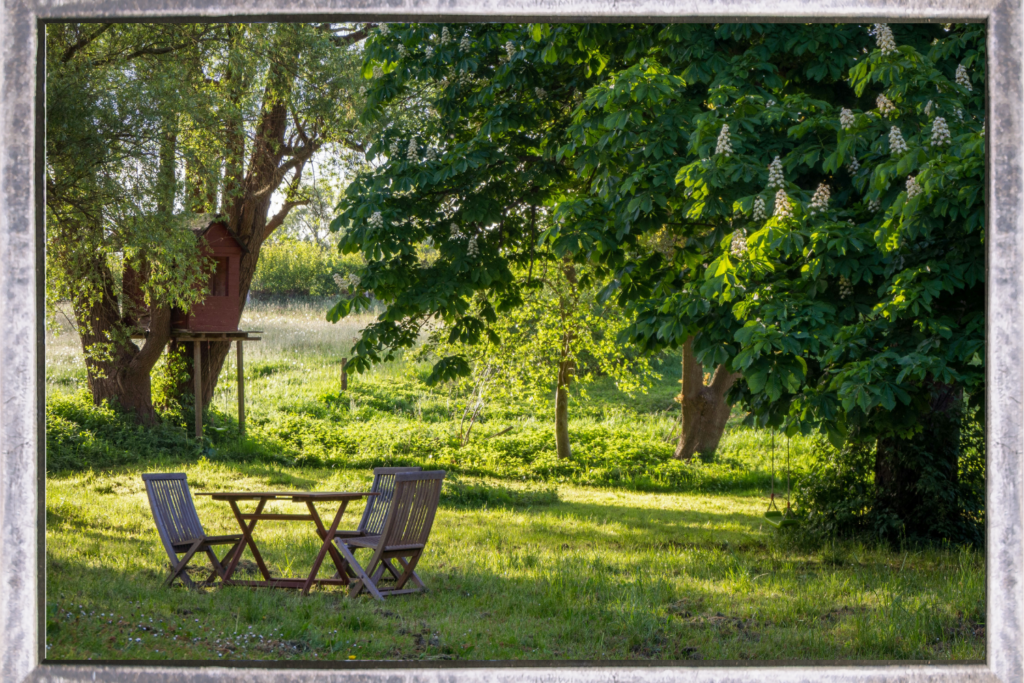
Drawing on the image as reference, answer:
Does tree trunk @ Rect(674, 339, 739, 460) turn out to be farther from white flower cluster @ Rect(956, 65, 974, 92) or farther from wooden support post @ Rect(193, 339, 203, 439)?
wooden support post @ Rect(193, 339, 203, 439)

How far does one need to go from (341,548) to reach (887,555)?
3.94 m

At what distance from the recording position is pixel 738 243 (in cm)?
426

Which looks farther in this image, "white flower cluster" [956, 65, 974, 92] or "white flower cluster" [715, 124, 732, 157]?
"white flower cluster" [715, 124, 732, 157]

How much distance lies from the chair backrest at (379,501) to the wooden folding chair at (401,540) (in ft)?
0.24

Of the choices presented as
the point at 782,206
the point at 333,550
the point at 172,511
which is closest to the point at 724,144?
the point at 782,206

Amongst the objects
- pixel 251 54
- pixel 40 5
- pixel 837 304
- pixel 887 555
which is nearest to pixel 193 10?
pixel 40 5

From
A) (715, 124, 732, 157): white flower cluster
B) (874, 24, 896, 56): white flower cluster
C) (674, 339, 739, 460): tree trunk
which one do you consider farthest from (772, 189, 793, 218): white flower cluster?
(674, 339, 739, 460): tree trunk

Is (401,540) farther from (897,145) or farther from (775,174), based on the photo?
(897,145)

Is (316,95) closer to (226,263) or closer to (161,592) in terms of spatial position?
(226,263)

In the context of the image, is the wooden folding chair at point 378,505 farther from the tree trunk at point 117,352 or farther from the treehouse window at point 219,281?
the treehouse window at point 219,281

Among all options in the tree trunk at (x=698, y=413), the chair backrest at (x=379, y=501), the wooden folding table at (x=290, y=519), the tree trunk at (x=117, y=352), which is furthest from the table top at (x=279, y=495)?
the tree trunk at (x=698, y=413)

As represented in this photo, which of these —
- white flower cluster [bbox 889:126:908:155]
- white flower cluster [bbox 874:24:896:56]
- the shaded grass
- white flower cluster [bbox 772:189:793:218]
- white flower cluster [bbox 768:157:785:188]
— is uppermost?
white flower cluster [bbox 874:24:896:56]

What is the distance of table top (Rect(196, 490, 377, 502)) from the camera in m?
4.27

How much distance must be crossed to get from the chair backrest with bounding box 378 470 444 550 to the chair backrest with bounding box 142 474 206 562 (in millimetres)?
1049
